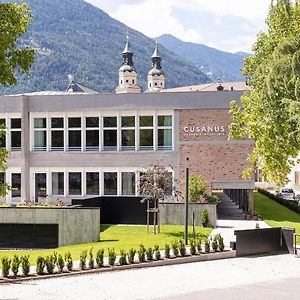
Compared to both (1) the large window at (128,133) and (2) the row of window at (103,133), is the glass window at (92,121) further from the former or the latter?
(1) the large window at (128,133)

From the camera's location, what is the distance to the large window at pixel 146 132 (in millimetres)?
41281

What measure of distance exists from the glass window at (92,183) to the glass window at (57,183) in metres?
1.92

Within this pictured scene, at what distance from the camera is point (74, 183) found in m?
42.5

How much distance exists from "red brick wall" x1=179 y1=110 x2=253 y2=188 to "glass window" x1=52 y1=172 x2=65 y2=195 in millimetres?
8698

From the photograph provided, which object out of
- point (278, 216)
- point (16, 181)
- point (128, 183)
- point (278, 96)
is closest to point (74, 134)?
point (128, 183)

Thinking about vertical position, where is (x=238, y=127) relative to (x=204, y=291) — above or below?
above

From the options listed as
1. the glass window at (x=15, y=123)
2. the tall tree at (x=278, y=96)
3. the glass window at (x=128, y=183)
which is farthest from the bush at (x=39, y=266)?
the glass window at (x=15, y=123)

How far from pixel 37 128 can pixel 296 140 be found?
23.0 meters

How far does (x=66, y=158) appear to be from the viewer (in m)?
42.4

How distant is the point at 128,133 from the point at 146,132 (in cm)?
130

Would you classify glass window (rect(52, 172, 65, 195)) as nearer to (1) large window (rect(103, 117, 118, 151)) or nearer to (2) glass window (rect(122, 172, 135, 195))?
(1) large window (rect(103, 117, 118, 151))

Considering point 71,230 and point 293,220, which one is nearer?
point 71,230

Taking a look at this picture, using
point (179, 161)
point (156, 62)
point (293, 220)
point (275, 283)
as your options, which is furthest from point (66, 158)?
point (156, 62)

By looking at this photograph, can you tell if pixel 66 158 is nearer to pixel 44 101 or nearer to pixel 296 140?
pixel 44 101
